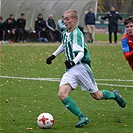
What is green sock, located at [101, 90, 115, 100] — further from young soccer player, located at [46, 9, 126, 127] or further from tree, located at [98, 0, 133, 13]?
tree, located at [98, 0, 133, 13]

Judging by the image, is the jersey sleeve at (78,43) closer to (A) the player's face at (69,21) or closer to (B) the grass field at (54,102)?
(A) the player's face at (69,21)

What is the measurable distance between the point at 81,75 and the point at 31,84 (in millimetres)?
5250

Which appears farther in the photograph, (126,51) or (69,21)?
(126,51)

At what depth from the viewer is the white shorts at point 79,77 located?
8.94 m

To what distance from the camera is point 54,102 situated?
11.3 metres

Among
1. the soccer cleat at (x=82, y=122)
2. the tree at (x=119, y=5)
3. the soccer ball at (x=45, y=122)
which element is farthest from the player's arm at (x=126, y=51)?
the tree at (x=119, y=5)

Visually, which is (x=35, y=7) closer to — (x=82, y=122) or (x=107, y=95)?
(x=107, y=95)

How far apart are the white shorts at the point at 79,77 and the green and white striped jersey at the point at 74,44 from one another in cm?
15

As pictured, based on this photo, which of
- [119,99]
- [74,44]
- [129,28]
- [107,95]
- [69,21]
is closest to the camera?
[74,44]

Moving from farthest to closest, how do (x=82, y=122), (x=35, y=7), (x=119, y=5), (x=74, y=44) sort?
(x=119, y=5) < (x=35, y=7) < (x=74, y=44) < (x=82, y=122)

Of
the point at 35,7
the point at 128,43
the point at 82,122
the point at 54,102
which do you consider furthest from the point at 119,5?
the point at 82,122

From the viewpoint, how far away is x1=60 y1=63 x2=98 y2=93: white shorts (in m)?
8.94

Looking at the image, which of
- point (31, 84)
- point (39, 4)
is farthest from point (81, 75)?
point (39, 4)

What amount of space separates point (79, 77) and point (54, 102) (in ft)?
7.90
